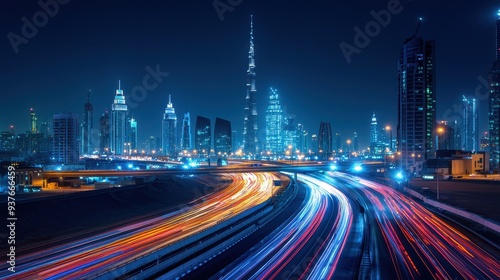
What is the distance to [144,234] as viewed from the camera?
2925 cm

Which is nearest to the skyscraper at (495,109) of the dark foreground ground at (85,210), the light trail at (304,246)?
the light trail at (304,246)

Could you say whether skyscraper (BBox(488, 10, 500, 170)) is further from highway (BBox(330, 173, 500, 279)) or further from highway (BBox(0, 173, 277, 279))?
highway (BBox(0, 173, 277, 279))

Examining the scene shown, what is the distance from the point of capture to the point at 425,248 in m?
26.6

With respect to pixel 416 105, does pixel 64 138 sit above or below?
below

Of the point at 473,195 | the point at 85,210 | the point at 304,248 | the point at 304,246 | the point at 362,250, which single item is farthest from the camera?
the point at 473,195

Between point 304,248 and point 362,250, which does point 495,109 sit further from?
point 304,248

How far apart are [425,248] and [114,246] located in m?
18.3

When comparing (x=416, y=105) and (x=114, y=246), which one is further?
(x=416, y=105)

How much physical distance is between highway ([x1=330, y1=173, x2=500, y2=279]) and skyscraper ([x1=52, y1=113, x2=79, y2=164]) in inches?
5288

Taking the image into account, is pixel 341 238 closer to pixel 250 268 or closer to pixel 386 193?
pixel 250 268

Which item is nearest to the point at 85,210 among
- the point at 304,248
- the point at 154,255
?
the point at 154,255

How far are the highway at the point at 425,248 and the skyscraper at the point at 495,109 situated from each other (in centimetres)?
8460

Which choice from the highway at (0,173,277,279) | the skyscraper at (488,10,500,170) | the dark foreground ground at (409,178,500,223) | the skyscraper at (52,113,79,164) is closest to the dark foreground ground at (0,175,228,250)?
the highway at (0,173,277,279)

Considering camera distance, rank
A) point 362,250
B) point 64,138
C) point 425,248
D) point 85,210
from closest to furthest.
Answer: point 362,250 < point 425,248 < point 85,210 < point 64,138
